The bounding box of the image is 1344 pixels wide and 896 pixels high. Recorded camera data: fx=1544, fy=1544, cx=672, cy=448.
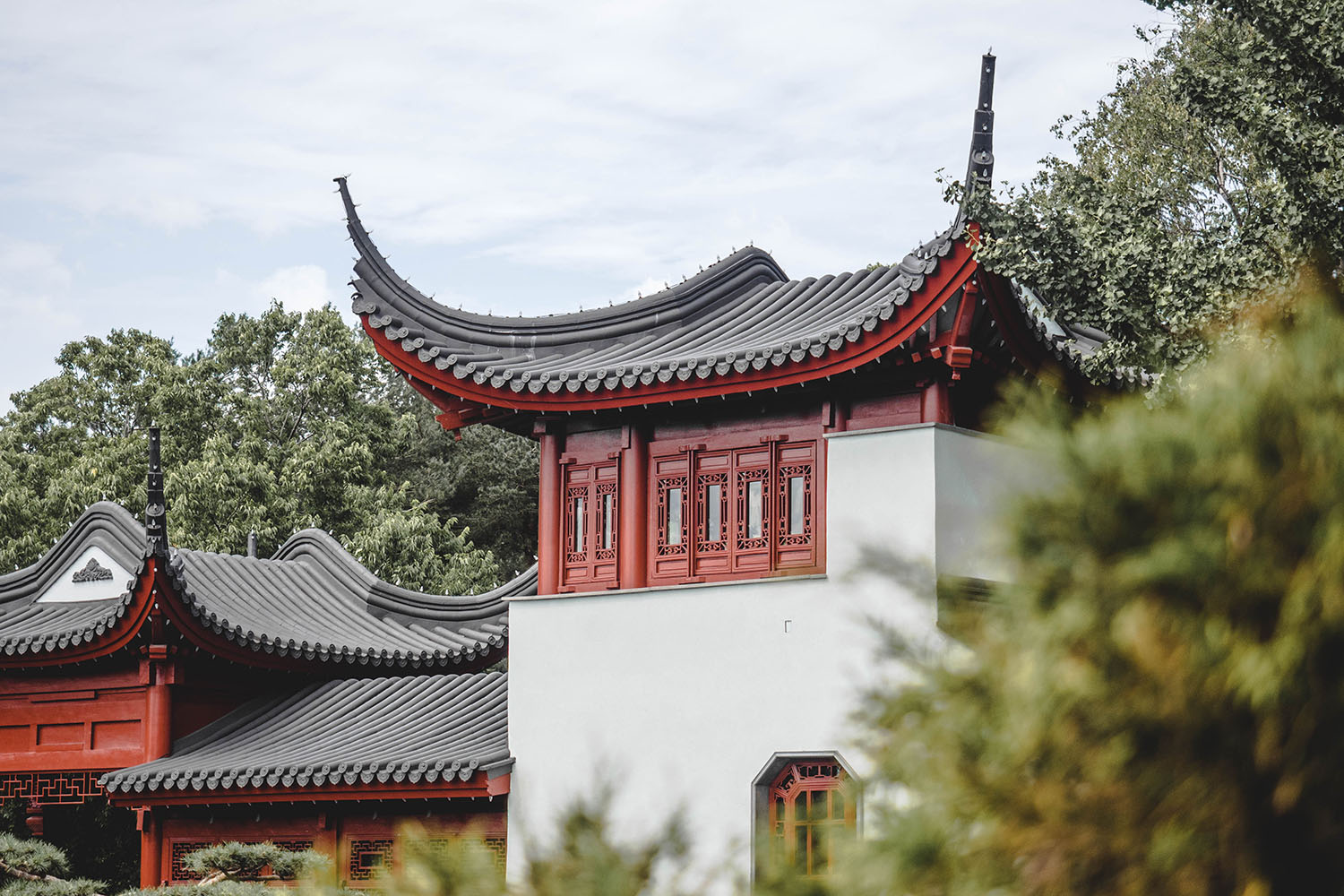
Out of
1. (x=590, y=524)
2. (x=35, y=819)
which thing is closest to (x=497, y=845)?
(x=590, y=524)

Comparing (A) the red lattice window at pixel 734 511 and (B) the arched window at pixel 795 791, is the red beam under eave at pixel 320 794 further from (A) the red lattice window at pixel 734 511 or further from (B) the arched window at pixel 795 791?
(B) the arched window at pixel 795 791

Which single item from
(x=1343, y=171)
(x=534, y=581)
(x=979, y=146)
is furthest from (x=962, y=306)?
(x=534, y=581)

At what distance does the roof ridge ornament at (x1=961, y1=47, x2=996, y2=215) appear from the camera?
7977 millimetres

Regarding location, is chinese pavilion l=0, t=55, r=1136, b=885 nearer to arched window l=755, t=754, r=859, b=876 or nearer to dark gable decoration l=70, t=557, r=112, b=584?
arched window l=755, t=754, r=859, b=876

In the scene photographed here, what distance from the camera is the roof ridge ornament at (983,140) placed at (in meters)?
7.98

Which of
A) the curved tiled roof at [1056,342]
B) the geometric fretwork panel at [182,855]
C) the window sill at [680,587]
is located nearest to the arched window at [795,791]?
the window sill at [680,587]

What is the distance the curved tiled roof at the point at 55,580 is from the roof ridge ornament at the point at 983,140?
753cm

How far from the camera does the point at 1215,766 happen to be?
7.49 ft

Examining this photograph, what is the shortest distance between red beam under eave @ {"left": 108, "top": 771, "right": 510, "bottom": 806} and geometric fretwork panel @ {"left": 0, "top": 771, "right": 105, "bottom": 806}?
2.53 feet

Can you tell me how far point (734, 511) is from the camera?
9.57 metres

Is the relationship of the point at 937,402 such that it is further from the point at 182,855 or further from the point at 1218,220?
the point at 182,855

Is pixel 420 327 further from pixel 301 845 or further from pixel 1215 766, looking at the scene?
pixel 1215 766

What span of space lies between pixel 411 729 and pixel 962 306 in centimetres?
512

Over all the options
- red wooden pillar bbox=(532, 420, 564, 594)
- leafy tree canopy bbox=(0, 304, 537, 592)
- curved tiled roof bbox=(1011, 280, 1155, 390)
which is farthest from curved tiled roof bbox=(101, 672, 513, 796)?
leafy tree canopy bbox=(0, 304, 537, 592)
